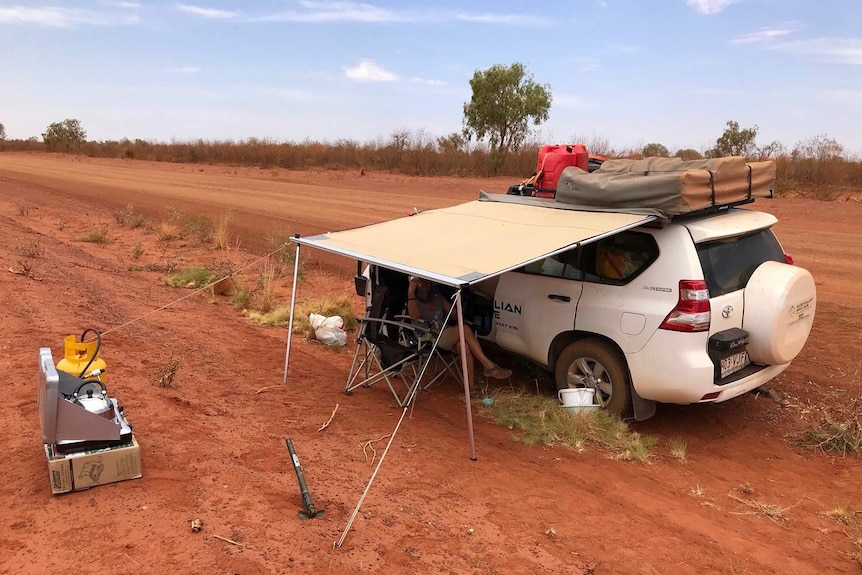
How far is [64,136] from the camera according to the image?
6781 centimetres

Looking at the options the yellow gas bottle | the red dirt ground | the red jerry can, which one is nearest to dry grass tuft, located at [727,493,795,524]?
the red dirt ground

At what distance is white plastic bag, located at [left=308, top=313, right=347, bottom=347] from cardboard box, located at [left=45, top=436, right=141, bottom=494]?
4.08 meters

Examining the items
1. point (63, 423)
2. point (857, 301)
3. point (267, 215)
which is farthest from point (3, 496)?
point (267, 215)

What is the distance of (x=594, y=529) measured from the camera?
12.8 ft

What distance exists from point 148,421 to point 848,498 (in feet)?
15.9

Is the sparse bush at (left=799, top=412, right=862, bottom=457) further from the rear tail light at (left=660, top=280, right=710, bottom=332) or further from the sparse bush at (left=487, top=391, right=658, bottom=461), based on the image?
the rear tail light at (left=660, top=280, right=710, bottom=332)

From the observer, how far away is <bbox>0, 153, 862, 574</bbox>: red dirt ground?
3.41 m

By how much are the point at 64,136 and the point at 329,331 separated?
71583 mm

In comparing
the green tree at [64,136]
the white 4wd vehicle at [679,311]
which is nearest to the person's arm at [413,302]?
the white 4wd vehicle at [679,311]

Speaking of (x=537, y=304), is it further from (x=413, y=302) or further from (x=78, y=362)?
(x=78, y=362)

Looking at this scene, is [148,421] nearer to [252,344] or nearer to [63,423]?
[63,423]

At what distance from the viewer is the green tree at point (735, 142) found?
2609cm

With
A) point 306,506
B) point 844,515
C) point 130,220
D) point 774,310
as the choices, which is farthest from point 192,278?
point 844,515

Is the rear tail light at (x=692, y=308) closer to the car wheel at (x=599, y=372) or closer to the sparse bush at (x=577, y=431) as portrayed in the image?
the car wheel at (x=599, y=372)
